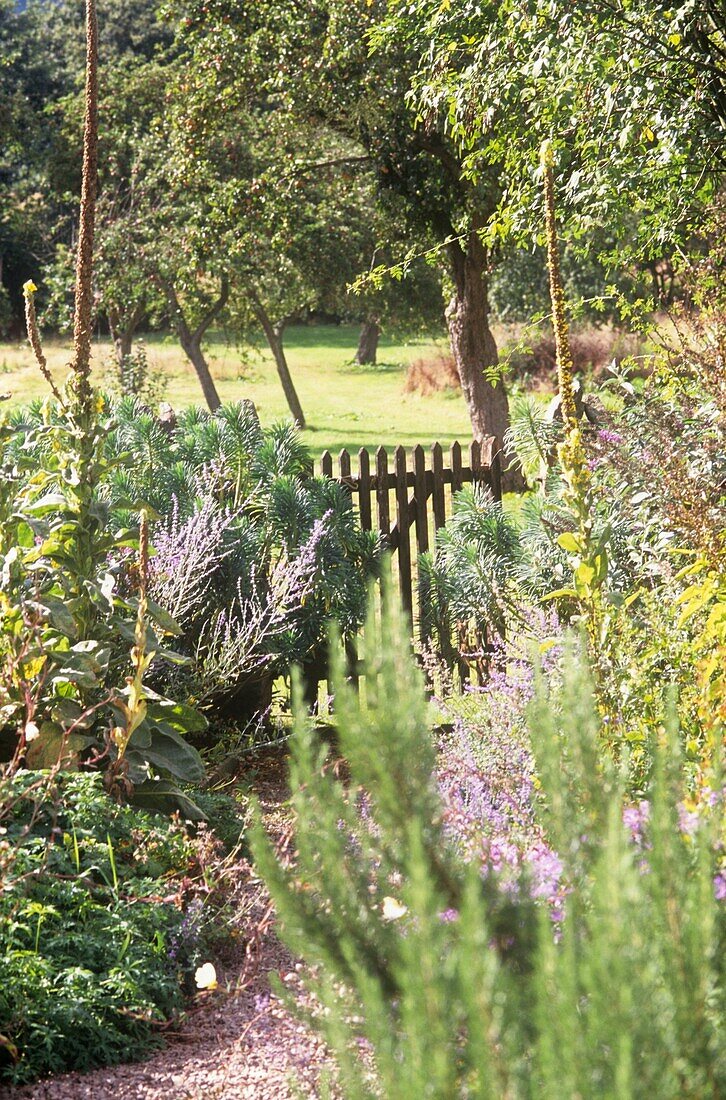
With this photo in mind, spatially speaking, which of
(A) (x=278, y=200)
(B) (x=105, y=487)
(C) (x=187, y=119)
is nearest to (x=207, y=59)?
(C) (x=187, y=119)

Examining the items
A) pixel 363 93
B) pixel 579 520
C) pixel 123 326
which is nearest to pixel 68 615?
pixel 579 520

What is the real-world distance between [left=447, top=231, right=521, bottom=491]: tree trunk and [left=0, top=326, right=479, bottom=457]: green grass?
4.18m

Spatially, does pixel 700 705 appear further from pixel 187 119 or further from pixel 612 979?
pixel 187 119

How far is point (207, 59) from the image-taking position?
11984mm

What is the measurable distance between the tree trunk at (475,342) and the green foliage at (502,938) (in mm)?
11034

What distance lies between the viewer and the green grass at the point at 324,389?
63.9 ft

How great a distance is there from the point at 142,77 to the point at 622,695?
21027mm

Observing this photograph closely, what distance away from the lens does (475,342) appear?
42.1 feet

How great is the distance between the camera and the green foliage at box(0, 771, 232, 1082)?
277 centimetres

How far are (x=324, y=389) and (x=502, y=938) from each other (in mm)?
25039

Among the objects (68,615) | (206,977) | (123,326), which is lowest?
(206,977)

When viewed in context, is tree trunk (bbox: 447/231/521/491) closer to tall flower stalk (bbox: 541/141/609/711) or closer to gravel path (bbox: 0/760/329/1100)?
tall flower stalk (bbox: 541/141/609/711)

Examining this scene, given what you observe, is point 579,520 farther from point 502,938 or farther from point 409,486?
point 409,486

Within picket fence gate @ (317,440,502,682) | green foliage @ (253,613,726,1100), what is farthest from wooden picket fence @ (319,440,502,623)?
green foliage @ (253,613,726,1100)
